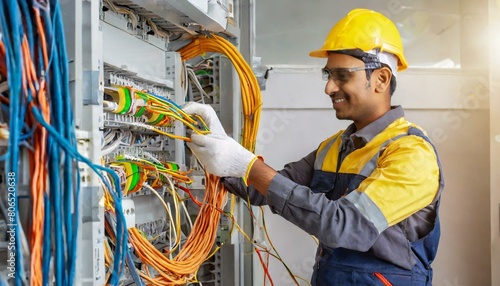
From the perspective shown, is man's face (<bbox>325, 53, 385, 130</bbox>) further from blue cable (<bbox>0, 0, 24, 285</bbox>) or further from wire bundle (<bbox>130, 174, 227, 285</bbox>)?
blue cable (<bbox>0, 0, 24, 285</bbox>)

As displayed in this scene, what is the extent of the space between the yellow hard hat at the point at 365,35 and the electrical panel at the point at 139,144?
1.39 feet

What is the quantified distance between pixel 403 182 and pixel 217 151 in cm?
57

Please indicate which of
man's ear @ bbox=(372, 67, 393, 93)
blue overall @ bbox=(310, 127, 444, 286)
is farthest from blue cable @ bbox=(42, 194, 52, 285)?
man's ear @ bbox=(372, 67, 393, 93)

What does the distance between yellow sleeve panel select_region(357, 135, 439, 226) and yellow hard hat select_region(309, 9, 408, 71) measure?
Answer: 411 millimetres

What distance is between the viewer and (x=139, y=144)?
5.18 ft

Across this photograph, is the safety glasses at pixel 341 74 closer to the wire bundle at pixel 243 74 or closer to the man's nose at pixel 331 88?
the man's nose at pixel 331 88

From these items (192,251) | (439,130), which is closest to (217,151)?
(192,251)

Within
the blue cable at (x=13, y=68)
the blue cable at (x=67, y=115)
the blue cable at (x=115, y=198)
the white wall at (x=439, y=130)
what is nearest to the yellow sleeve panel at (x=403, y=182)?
the blue cable at (x=115, y=198)

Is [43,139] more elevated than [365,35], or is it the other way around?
[365,35]

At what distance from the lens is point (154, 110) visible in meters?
1.44

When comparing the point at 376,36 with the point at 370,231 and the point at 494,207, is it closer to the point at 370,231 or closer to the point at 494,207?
the point at 370,231

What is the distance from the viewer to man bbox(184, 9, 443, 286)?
1435mm

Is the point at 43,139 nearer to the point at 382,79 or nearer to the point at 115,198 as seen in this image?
the point at 115,198

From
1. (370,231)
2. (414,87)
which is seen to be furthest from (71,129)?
(414,87)
